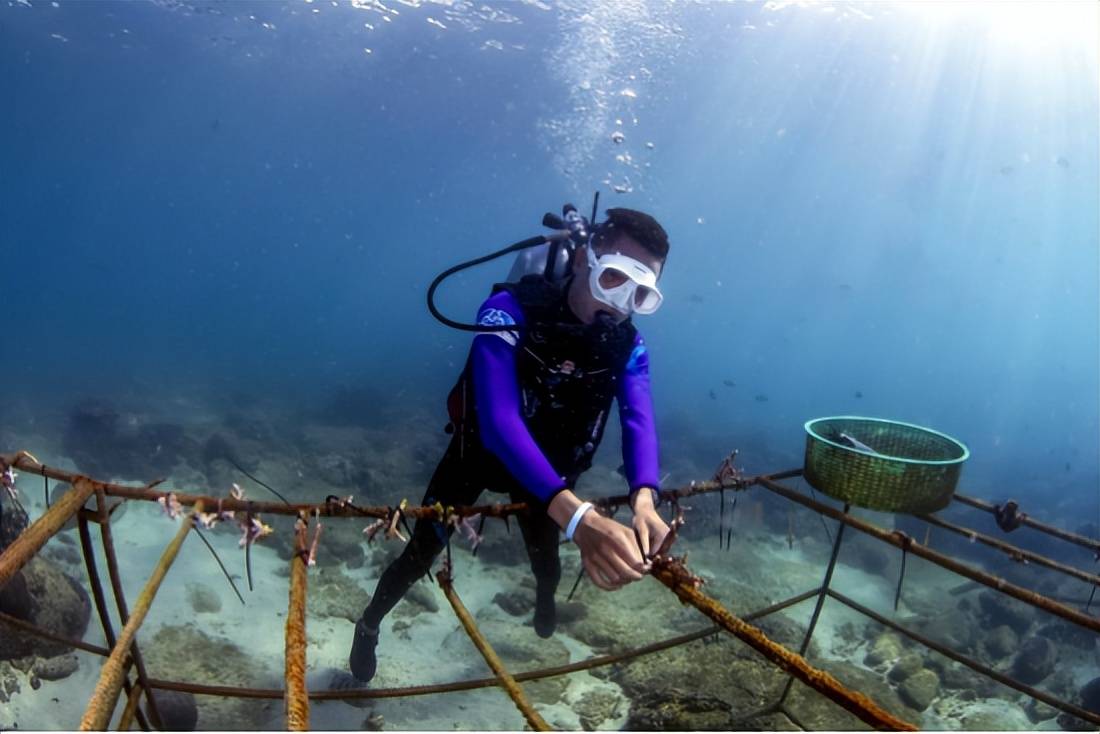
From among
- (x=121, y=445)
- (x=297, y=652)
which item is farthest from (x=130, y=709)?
(x=121, y=445)

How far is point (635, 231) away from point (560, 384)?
113 cm

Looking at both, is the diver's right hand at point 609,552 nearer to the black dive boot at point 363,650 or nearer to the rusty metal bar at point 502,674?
the rusty metal bar at point 502,674

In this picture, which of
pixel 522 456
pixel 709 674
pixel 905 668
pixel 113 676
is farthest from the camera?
pixel 905 668

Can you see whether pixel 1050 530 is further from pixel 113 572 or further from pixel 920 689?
pixel 113 572

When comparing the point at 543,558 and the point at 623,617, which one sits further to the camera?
the point at 623,617

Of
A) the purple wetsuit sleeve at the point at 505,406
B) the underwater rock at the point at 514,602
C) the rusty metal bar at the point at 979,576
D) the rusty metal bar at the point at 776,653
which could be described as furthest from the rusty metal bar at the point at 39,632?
the underwater rock at the point at 514,602

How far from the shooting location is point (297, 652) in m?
1.59

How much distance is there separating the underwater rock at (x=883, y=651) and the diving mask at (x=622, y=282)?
7.76 metres

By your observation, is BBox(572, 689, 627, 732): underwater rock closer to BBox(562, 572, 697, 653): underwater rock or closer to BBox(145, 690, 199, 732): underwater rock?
BBox(562, 572, 697, 653): underwater rock

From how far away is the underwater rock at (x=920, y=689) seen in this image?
743 cm

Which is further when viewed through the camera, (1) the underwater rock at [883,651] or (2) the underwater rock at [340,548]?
(2) the underwater rock at [340,548]

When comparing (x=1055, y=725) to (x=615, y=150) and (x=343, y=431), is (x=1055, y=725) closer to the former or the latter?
(x=343, y=431)

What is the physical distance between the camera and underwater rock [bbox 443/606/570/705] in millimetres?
6766

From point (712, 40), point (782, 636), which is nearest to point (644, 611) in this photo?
point (782, 636)
